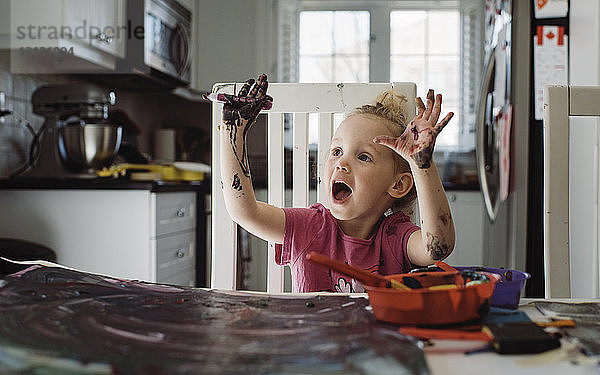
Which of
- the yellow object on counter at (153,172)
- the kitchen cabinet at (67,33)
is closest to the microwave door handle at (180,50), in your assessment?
the kitchen cabinet at (67,33)

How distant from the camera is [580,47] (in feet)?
6.70

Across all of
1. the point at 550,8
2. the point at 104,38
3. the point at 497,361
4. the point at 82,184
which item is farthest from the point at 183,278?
the point at 497,361

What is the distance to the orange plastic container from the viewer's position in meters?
0.57

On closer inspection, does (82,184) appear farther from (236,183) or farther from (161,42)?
(236,183)

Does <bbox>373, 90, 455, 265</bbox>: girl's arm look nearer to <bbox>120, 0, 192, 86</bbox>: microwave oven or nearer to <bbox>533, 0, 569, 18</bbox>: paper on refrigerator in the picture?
<bbox>533, 0, 569, 18</bbox>: paper on refrigerator

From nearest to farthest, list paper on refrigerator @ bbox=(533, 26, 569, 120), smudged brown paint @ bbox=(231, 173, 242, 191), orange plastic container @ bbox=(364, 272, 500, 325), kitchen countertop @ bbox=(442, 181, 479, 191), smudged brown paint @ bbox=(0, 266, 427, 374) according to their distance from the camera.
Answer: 1. smudged brown paint @ bbox=(0, 266, 427, 374)
2. orange plastic container @ bbox=(364, 272, 500, 325)
3. smudged brown paint @ bbox=(231, 173, 242, 191)
4. paper on refrigerator @ bbox=(533, 26, 569, 120)
5. kitchen countertop @ bbox=(442, 181, 479, 191)

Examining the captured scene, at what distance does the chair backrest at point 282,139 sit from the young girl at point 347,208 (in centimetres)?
5

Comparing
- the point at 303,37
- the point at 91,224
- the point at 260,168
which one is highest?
the point at 303,37

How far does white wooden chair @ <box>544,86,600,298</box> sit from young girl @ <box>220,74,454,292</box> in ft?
0.70

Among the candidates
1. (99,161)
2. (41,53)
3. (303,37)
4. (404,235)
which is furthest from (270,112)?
(303,37)

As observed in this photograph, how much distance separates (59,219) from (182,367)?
1.99 metres

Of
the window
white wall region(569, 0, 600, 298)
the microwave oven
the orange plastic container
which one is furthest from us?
the window

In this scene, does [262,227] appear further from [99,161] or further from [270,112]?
[99,161]

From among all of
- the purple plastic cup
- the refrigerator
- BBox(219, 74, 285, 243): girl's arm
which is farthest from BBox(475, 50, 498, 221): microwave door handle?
the purple plastic cup
